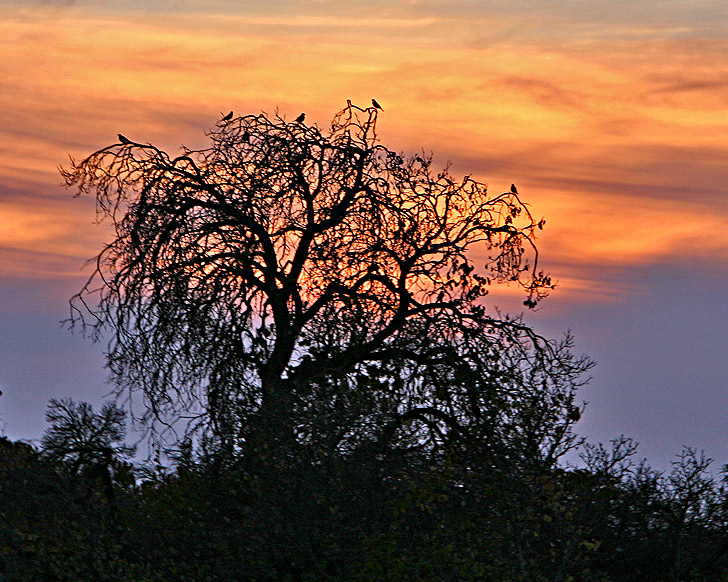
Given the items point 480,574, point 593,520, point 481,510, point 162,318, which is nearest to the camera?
point 480,574

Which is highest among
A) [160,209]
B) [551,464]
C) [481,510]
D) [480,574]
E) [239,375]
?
[160,209]

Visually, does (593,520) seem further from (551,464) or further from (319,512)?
(319,512)

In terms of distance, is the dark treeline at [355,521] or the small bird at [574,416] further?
the small bird at [574,416]

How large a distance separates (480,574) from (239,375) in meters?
4.46

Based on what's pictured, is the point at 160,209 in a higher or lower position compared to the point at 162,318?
higher

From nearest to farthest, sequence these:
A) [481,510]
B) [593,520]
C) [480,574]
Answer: [480,574] → [481,510] → [593,520]

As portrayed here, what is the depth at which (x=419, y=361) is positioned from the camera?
1298 centimetres

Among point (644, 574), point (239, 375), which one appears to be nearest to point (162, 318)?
point (239, 375)

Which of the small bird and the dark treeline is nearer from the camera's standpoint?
the dark treeline

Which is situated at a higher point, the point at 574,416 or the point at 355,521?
the point at 574,416

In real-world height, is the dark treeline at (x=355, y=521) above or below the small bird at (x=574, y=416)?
below

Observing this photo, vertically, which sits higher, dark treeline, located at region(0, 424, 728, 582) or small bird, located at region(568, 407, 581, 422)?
small bird, located at region(568, 407, 581, 422)

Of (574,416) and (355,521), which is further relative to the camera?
(574,416)

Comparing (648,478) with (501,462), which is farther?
(648,478)
